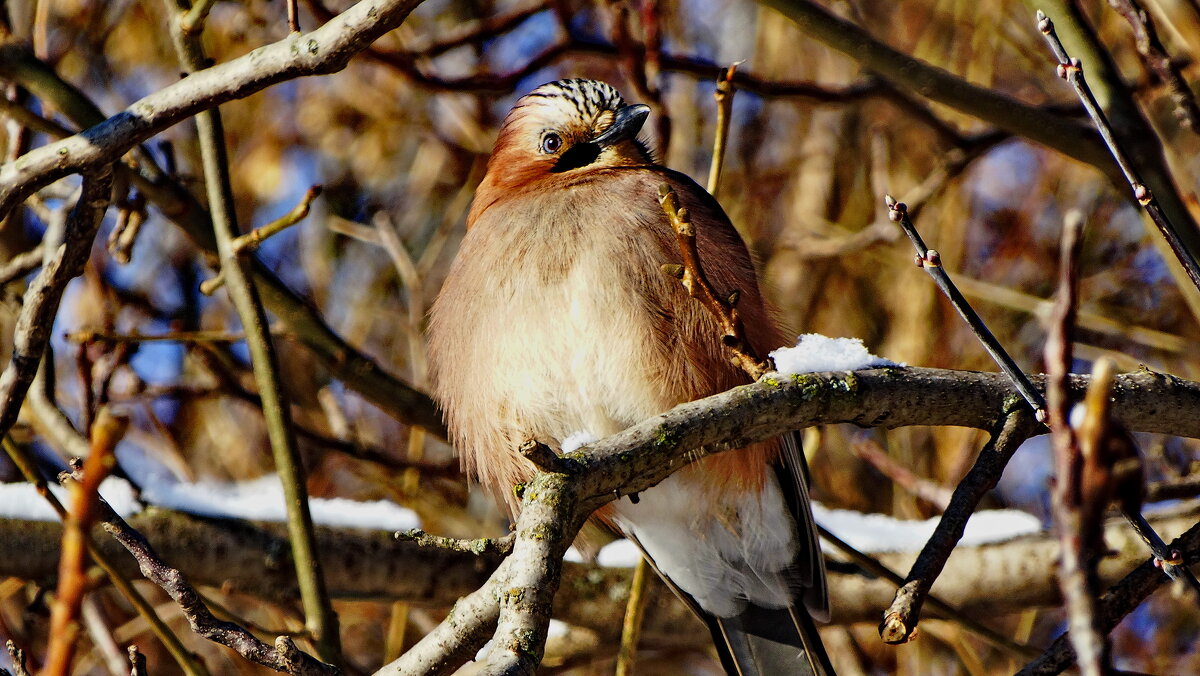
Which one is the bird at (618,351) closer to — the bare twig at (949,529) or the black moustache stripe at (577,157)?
the black moustache stripe at (577,157)

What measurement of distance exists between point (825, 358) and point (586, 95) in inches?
74.3

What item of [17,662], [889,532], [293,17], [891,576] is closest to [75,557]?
[17,662]

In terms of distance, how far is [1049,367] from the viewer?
1.05 m

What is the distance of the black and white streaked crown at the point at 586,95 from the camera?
13.4 ft

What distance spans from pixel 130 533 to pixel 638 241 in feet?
5.93

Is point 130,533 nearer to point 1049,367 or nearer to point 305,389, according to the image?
point 1049,367

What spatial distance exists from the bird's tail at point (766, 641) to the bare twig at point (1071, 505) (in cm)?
281

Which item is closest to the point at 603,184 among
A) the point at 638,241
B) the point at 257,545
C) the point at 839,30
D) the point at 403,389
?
the point at 638,241

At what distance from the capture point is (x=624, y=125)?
396 centimetres

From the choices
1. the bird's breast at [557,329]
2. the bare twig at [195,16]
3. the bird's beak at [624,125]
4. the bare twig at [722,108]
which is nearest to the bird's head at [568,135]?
the bird's beak at [624,125]

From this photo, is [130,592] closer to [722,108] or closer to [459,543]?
[459,543]

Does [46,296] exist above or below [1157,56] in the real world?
below

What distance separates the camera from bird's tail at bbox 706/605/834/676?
12.6 ft

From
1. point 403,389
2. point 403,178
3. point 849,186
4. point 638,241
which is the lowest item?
point 638,241
